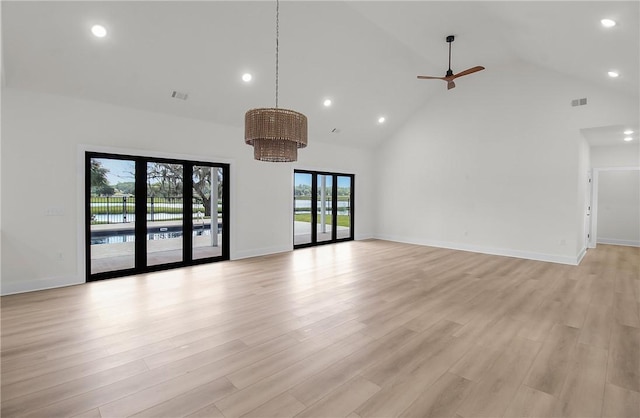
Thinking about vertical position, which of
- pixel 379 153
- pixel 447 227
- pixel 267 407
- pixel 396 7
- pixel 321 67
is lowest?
pixel 267 407

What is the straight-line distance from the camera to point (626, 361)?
2678 mm

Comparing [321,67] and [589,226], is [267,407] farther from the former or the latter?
[589,226]

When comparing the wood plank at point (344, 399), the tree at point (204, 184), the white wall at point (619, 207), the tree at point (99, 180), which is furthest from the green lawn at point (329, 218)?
the white wall at point (619, 207)

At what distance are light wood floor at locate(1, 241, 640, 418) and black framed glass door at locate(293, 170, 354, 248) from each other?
3.31 metres

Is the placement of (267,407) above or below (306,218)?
below

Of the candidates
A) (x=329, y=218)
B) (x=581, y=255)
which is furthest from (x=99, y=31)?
(x=581, y=255)

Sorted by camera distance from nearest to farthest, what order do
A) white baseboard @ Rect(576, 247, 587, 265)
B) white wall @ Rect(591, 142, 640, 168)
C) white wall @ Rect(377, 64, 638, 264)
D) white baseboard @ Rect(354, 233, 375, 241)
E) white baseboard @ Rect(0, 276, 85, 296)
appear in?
1. white baseboard @ Rect(0, 276, 85, 296)
2. white wall @ Rect(377, 64, 638, 264)
3. white baseboard @ Rect(576, 247, 587, 265)
4. white wall @ Rect(591, 142, 640, 168)
5. white baseboard @ Rect(354, 233, 375, 241)

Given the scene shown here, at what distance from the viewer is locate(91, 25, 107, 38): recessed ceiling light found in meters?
3.97

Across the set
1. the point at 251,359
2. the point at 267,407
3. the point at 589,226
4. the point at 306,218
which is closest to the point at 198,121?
the point at 306,218

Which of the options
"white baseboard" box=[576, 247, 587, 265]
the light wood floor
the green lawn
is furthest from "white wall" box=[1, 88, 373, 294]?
"white baseboard" box=[576, 247, 587, 265]

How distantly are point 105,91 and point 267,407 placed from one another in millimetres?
5208

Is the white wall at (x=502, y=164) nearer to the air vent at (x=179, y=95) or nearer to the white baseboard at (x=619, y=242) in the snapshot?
the white baseboard at (x=619, y=242)

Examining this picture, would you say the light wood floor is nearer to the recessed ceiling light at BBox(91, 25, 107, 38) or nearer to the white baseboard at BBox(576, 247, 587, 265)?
the white baseboard at BBox(576, 247, 587, 265)

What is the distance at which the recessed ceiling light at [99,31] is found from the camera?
397 cm
